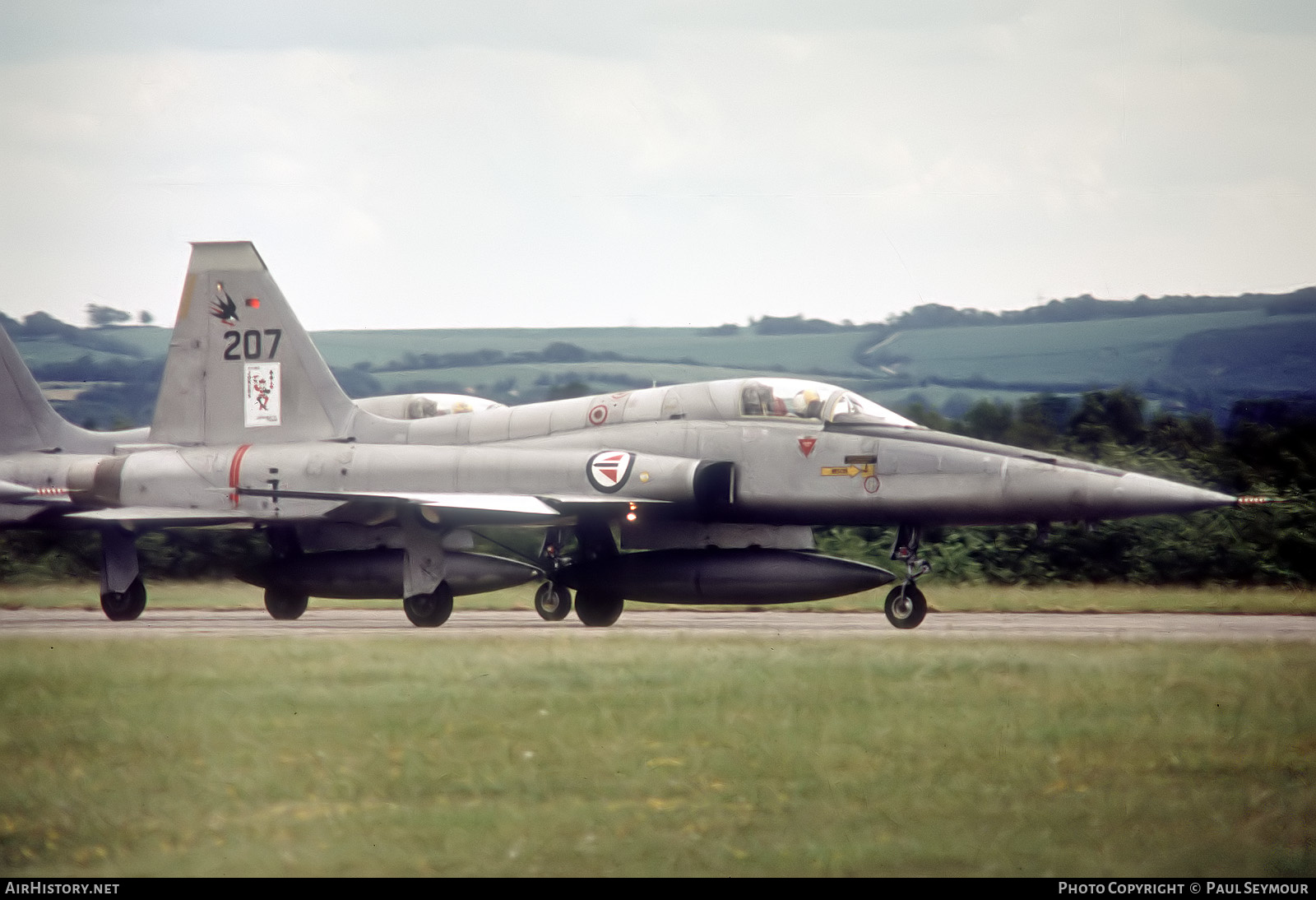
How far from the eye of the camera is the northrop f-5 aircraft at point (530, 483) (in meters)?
14.9

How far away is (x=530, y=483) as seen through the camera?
634 inches

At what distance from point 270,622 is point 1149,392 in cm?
1867

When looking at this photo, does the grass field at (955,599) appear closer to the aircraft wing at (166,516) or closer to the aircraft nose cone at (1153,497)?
the aircraft wing at (166,516)

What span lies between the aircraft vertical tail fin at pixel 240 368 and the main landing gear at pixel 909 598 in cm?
723

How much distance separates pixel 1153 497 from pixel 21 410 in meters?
14.1

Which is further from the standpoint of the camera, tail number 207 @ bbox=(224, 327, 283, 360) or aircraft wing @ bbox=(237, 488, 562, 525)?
tail number 207 @ bbox=(224, 327, 283, 360)

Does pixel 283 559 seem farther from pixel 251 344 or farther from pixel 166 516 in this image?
pixel 251 344

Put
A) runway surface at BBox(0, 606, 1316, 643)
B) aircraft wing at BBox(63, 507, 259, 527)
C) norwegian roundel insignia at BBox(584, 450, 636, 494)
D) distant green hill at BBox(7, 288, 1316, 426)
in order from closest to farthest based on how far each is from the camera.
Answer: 1. runway surface at BBox(0, 606, 1316, 643)
2. norwegian roundel insignia at BBox(584, 450, 636, 494)
3. aircraft wing at BBox(63, 507, 259, 527)
4. distant green hill at BBox(7, 288, 1316, 426)

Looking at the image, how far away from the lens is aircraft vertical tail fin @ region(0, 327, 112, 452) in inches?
747

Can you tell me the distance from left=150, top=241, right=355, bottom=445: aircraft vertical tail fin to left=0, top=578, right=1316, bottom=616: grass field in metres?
3.16

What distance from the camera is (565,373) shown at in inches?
1543

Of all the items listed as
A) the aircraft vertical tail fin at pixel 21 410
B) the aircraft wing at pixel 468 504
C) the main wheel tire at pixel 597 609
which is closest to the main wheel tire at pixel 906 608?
the main wheel tire at pixel 597 609

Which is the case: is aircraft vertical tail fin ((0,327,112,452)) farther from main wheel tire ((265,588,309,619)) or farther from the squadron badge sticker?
main wheel tire ((265,588,309,619))

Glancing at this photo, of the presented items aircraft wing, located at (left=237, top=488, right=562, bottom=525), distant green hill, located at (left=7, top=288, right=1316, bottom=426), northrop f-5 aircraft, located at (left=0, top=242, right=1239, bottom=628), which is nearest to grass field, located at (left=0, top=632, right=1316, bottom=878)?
northrop f-5 aircraft, located at (left=0, top=242, right=1239, bottom=628)
